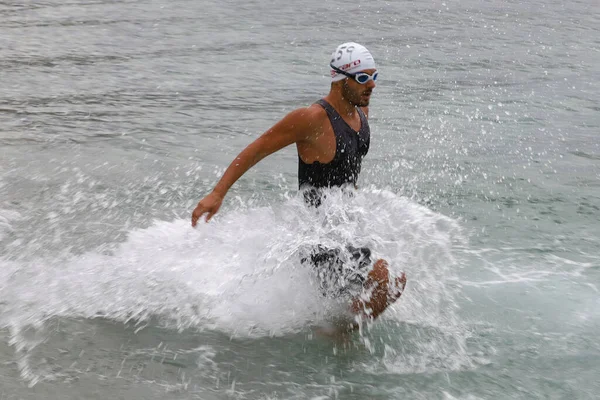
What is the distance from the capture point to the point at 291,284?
6.21m

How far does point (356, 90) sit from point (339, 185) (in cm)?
64

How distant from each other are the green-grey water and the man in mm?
191

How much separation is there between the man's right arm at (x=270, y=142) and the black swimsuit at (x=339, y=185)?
0.16 meters

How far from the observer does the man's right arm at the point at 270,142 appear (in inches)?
220

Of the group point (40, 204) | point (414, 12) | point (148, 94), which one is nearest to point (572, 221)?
point (40, 204)

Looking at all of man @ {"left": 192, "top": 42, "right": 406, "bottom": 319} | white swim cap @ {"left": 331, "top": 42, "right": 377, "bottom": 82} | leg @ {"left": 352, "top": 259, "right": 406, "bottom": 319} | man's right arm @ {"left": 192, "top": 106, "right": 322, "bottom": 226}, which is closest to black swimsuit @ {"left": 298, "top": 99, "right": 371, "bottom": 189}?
man @ {"left": 192, "top": 42, "right": 406, "bottom": 319}

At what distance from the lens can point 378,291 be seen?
18.8ft

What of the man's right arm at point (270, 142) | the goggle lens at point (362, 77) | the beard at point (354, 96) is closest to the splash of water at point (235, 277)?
the man's right arm at point (270, 142)

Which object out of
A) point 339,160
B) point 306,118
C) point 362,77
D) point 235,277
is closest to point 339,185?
point 339,160

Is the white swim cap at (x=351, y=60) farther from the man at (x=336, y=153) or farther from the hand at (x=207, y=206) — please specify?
the hand at (x=207, y=206)

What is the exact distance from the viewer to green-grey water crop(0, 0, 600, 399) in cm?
562

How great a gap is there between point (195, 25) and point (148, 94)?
227 inches

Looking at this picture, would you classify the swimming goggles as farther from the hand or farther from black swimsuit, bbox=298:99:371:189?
the hand

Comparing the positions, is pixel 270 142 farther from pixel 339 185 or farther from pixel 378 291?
pixel 378 291
